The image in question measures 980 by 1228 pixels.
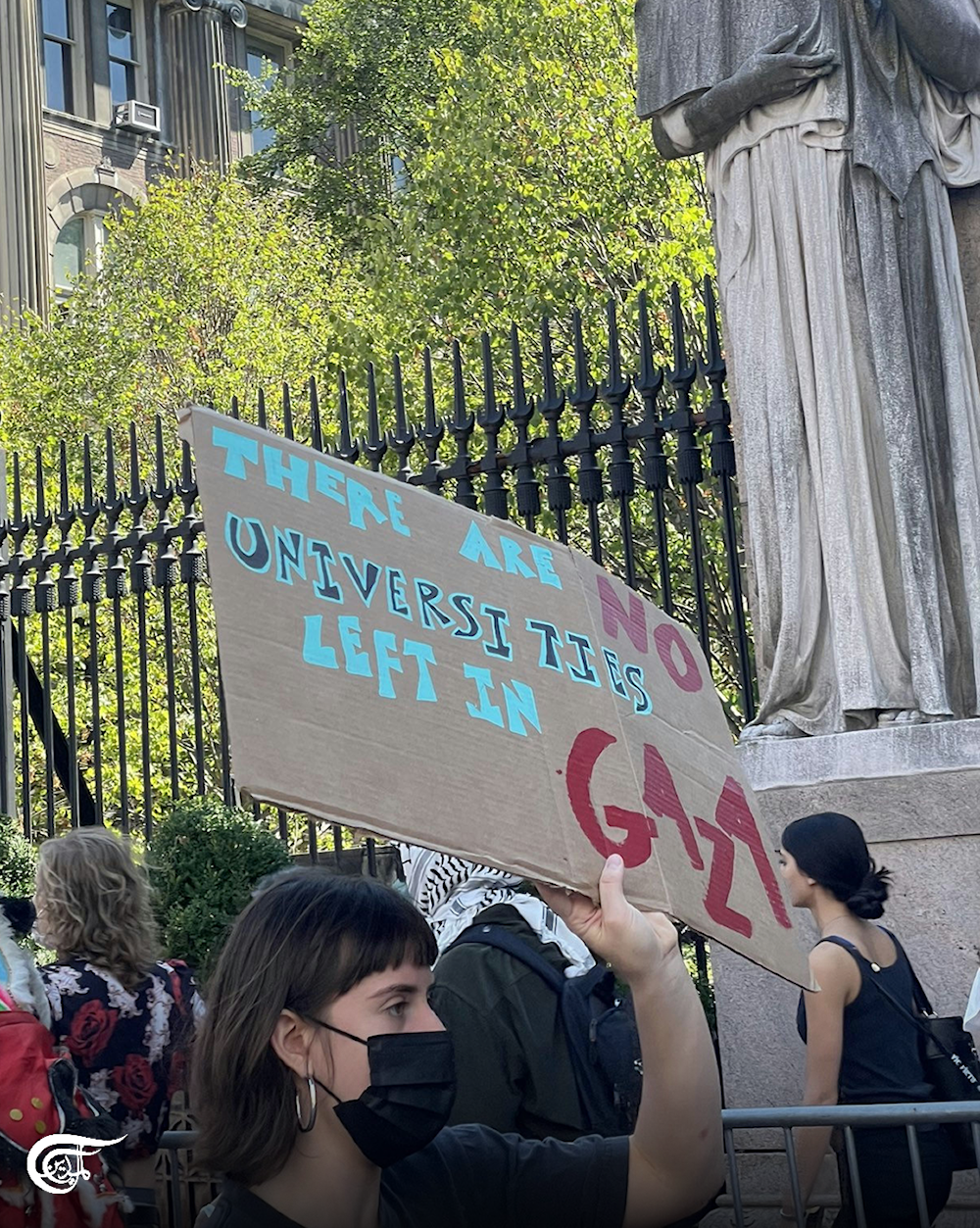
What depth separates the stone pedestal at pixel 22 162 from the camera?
28.9 m

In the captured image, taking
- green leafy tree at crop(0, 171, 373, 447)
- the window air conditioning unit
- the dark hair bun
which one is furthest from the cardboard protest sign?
the window air conditioning unit

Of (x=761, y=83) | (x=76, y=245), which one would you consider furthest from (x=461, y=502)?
(x=76, y=245)

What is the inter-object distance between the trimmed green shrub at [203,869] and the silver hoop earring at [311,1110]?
15.1 feet

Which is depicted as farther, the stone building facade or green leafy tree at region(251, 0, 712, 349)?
the stone building facade

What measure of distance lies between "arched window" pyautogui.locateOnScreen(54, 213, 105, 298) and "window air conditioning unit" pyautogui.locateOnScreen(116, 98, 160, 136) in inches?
78.2

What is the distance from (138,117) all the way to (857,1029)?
3169cm

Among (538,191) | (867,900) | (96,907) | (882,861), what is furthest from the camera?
(538,191)

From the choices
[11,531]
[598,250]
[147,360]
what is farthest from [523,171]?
[11,531]

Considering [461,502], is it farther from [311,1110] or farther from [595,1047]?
[311,1110]

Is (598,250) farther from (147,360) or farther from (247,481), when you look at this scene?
(247,481)

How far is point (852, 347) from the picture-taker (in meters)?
5.74

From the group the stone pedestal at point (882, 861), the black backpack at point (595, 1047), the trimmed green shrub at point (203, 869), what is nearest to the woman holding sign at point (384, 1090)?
the black backpack at point (595, 1047)

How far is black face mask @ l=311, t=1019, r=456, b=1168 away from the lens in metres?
2.21

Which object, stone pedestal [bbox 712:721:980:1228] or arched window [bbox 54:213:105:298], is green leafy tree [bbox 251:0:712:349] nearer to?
stone pedestal [bbox 712:721:980:1228]
